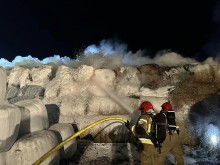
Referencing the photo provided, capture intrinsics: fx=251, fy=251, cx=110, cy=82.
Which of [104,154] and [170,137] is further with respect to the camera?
[104,154]

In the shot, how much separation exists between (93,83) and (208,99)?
449 cm

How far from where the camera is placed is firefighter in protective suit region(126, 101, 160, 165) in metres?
4.57

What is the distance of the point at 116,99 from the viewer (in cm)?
975

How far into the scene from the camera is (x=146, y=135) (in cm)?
458

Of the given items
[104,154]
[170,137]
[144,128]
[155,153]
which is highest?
[144,128]

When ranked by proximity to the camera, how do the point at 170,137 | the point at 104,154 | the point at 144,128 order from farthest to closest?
the point at 104,154 < the point at 170,137 < the point at 144,128

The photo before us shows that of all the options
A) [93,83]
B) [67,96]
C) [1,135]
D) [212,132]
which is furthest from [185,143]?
[1,135]

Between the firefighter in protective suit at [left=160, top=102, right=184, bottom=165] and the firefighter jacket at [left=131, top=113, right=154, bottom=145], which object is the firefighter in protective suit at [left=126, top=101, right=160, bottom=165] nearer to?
the firefighter jacket at [left=131, top=113, right=154, bottom=145]

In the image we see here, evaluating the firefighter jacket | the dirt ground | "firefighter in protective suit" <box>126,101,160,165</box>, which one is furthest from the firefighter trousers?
the dirt ground

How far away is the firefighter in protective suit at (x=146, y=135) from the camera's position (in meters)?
4.57

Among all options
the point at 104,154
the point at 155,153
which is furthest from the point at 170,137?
the point at 104,154

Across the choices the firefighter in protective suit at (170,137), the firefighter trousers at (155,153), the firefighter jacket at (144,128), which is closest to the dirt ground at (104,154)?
the firefighter in protective suit at (170,137)

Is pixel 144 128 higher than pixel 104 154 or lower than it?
higher

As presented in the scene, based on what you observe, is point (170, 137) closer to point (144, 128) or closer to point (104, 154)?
point (144, 128)
